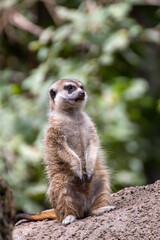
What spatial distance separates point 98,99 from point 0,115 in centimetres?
132

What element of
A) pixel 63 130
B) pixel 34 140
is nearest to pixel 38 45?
pixel 34 140

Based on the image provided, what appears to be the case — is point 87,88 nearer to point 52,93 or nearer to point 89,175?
point 52,93

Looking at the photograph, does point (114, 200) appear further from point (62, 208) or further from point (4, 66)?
point (4, 66)

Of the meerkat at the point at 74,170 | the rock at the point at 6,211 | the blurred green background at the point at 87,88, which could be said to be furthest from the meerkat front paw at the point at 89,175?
the blurred green background at the point at 87,88

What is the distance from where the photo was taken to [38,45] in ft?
28.1

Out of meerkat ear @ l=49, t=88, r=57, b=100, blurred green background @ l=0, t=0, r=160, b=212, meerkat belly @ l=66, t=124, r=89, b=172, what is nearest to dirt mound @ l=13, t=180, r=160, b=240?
meerkat belly @ l=66, t=124, r=89, b=172

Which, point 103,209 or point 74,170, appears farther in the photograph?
point 74,170

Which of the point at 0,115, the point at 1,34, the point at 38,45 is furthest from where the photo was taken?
the point at 1,34

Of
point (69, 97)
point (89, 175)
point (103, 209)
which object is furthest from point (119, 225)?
point (69, 97)

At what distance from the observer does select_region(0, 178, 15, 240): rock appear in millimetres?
2852

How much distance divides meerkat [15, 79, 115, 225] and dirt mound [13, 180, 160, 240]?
0.11m

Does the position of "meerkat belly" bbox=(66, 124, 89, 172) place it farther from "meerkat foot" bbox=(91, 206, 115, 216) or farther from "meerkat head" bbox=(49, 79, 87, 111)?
"meerkat foot" bbox=(91, 206, 115, 216)

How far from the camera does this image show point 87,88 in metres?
8.06

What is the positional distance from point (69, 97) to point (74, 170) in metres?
0.70
